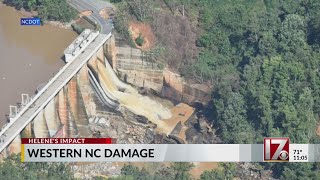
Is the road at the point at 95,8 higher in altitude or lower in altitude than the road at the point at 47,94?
higher

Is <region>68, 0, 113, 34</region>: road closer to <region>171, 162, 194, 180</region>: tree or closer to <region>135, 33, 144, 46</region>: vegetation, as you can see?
<region>135, 33, 144, 46</region>: vegetation

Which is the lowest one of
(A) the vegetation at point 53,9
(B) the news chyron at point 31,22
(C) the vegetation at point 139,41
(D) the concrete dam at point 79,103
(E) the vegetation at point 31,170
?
(E) the vegetation at point 31,170

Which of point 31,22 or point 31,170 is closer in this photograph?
point 31,170

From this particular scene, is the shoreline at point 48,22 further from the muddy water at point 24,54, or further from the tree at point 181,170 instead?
the tree at point 181,170

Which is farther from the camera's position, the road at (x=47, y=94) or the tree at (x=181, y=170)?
the tree at (x=181, y=170)

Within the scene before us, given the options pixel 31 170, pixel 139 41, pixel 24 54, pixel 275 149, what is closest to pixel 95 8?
pixel 139 41

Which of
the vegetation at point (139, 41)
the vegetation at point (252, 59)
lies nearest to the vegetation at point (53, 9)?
the vegetation at point (252, 59)

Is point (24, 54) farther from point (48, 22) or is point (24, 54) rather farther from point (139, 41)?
point (139, 41)
